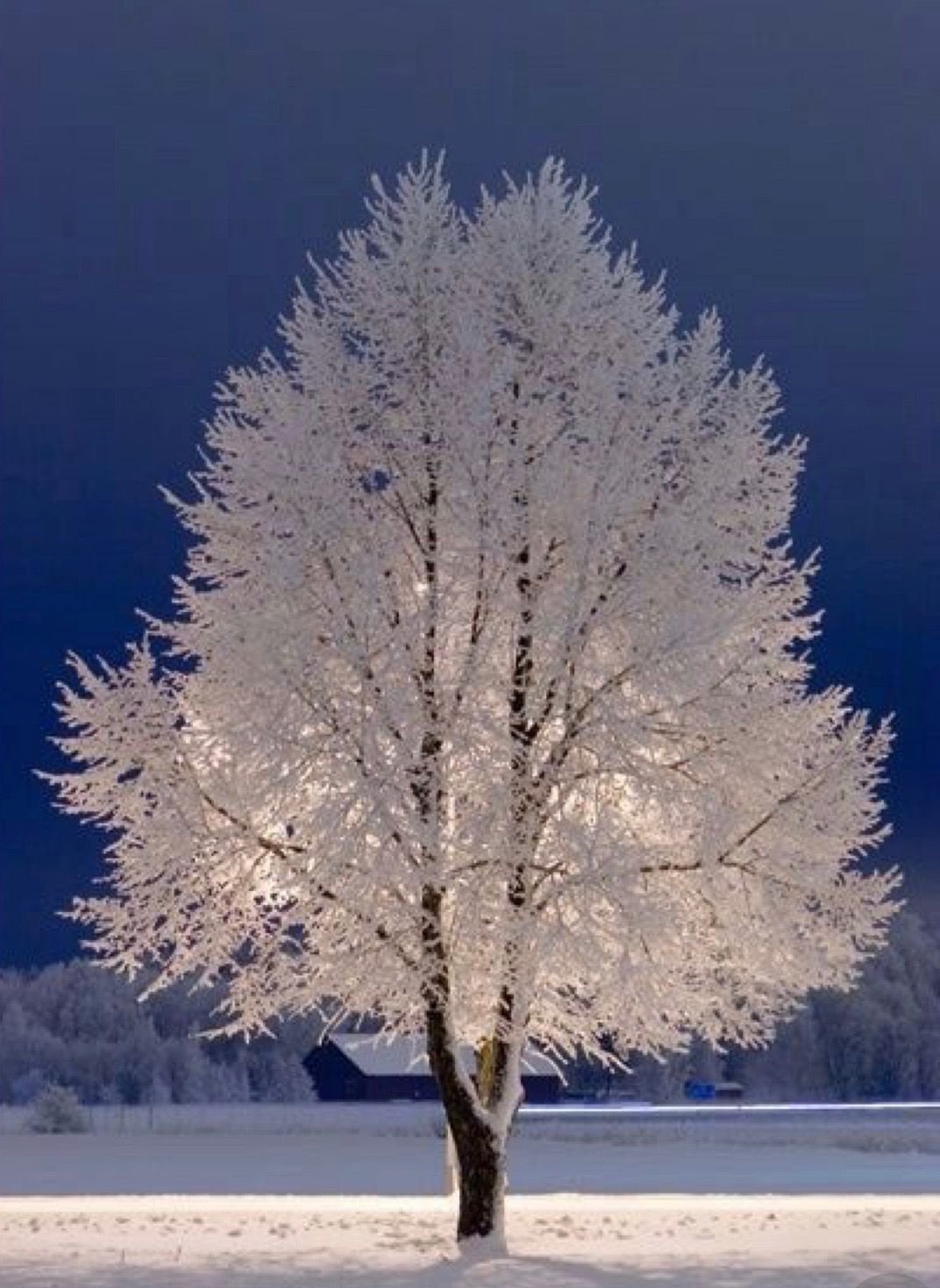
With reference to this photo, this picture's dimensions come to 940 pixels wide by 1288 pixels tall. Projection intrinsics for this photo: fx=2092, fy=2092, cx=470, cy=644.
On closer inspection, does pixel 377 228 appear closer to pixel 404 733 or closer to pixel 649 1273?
pixel 404 733

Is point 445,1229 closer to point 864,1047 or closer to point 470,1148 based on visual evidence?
point 470,1148

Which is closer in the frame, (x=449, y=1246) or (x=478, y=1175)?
(x=478, y=1175)

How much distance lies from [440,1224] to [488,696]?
244 inches

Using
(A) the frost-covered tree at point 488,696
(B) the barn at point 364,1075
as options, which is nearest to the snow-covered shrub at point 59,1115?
(B) the barn at point 364,1075

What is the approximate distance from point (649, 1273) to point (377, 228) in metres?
9.83

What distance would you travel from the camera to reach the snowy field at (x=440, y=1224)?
56.5 feet

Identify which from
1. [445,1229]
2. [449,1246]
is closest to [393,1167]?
[445,1229]

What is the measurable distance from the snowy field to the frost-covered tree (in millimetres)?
1858

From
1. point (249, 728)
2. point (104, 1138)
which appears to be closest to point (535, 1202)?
point (249, 728)

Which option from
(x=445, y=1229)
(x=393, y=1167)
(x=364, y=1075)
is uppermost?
(x=364, y=1075)

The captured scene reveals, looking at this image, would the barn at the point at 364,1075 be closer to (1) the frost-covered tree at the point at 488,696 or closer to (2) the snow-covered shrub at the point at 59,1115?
(2) the snow-covered shrub at the point at 59,1115

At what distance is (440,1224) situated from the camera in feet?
72.4

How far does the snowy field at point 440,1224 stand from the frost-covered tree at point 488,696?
6.09 ft

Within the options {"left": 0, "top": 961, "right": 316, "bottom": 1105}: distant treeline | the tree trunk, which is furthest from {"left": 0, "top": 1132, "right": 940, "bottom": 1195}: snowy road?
{"left": 0, "top": 961, "right": 316, "bottom": 1105}: distant treeline
